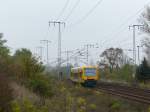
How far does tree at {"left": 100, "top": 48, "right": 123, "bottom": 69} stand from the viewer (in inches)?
4496

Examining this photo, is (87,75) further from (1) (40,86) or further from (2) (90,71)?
(1) (40,86)

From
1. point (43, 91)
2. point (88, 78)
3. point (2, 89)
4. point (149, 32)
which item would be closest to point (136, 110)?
point (43, 91)

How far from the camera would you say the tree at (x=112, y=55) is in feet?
375

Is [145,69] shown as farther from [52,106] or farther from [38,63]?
[52,106]

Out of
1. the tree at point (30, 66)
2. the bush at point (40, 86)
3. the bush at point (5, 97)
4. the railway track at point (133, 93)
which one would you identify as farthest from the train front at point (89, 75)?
the bush at point (5, 97)

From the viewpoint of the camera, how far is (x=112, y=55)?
115 m

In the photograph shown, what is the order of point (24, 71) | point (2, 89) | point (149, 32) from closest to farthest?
point (2, 89)
point (24, 71)
point (149, 32)

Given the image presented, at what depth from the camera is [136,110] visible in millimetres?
22906

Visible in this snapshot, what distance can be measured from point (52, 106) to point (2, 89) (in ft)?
13.4

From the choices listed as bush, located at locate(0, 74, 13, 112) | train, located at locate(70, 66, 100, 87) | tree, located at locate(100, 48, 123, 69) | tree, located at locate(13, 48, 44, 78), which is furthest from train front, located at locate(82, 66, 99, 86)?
tree, located at locate(100, 48, 123, 69)

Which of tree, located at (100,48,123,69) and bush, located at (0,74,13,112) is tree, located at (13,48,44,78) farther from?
tree, located at (100,48,123,69)

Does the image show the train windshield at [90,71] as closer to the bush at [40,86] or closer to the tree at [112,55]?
the bush at [40,86]

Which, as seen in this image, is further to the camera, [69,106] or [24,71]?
[24,71]

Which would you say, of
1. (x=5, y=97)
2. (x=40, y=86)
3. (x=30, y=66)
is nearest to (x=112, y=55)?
(x=30, y=66)
